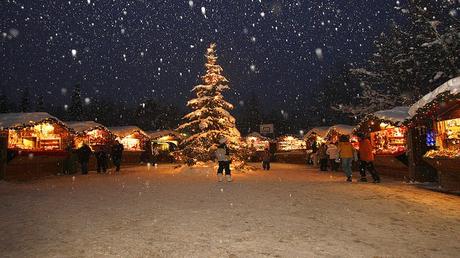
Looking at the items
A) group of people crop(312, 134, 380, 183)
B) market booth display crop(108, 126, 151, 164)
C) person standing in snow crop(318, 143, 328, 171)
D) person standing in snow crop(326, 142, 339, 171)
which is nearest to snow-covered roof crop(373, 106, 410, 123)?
group of people crop(312, 134, 380, 183)

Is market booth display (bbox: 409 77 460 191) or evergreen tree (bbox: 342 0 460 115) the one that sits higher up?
evergreen tree (bbox: 342 0 460 115)

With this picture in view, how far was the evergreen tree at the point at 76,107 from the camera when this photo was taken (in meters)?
72.6

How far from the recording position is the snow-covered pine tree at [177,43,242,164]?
20516mm

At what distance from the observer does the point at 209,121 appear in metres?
20.8

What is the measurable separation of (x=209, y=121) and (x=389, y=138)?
1033 centimetres

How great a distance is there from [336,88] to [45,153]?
48.1 m

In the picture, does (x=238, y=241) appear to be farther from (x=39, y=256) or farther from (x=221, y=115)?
(x=221, y=115)

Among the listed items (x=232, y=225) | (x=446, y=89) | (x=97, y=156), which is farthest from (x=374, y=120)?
(x=97, y=156)

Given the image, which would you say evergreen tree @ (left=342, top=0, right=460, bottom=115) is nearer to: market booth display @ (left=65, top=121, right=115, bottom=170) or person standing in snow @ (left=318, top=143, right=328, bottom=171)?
person standing in snow @ (left=318, top=143, right=328, bottom=171)

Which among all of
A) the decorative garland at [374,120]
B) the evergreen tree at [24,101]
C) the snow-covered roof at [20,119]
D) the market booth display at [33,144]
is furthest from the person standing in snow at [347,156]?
the evergreen tree at [24,101]

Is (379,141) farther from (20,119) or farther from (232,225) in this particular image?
(20,119)

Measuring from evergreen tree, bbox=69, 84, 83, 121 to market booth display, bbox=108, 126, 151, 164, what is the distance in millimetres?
41357

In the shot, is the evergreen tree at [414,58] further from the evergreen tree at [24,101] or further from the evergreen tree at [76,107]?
the evergreen tree at [24,101]

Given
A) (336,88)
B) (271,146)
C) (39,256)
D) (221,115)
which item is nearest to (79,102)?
(271,146)
